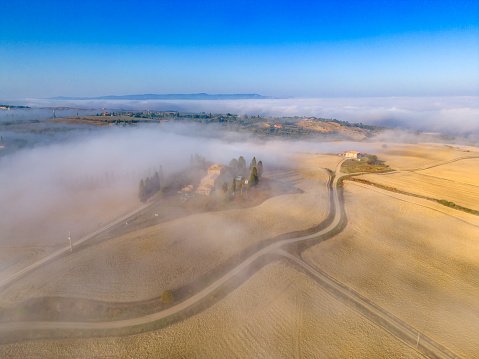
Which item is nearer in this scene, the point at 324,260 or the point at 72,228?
the point at 324,260

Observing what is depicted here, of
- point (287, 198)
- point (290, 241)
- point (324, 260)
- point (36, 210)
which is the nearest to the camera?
point (324, 260)

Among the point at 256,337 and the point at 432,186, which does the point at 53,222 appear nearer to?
the point at 256,337

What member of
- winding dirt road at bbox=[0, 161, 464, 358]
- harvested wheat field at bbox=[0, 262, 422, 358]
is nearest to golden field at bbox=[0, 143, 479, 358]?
harvested wheat field at bbox=[0, 262, 422, 358]

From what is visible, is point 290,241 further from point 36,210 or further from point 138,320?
point 36,210

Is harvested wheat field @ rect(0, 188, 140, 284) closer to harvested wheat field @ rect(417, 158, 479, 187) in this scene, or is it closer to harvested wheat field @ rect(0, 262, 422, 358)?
harvested wheat field @ rect(0, 262, 422, 358)

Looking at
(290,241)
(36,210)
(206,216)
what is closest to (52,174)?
(36,210)

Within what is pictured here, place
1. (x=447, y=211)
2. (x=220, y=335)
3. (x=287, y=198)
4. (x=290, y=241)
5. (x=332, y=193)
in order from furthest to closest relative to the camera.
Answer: (x=332, y=193) < (x=287, y=198) < (x=447, y=211) < (x=290, y=241) < (x=220, y=335)

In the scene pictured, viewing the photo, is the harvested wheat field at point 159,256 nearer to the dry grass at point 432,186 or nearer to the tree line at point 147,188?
the tree line at point 147,188
